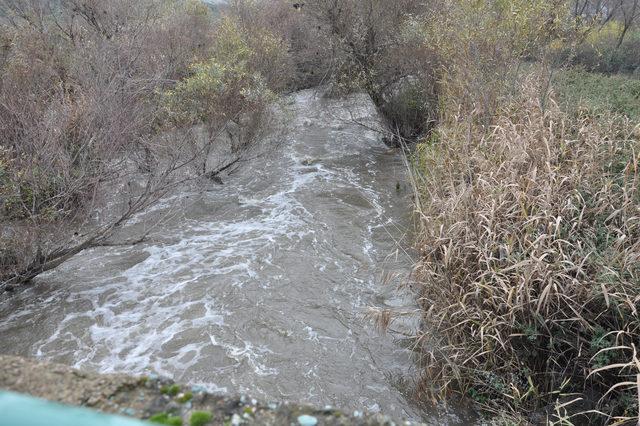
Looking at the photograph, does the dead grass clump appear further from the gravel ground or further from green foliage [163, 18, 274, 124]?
green foliage [163, 18, 274, 124]

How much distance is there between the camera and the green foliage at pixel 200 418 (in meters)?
1.41

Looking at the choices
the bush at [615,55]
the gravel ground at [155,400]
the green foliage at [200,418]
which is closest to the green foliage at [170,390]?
the gravel ground at [155,400]

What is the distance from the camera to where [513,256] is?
4.29m

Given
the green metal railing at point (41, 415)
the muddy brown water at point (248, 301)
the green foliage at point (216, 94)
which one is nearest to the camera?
the green metal railing at point (41, 415)

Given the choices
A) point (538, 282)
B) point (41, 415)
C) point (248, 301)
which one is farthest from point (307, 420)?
point (248, 301)

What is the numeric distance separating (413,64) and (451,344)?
8501mm

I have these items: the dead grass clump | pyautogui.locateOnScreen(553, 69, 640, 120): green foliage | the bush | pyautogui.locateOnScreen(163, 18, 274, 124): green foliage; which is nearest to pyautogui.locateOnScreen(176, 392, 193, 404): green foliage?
the dead grass clump

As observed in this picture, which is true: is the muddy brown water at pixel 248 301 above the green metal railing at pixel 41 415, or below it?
below

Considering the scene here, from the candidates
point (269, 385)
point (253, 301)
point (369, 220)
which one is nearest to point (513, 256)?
point (269, 385)

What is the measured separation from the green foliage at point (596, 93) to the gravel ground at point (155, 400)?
661cm

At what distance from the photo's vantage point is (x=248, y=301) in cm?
617

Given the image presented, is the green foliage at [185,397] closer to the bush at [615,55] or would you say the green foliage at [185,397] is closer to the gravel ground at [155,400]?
the gravel ground at [155,400]

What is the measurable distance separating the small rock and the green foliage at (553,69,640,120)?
6.63m

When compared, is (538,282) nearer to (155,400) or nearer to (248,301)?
(248,301)
